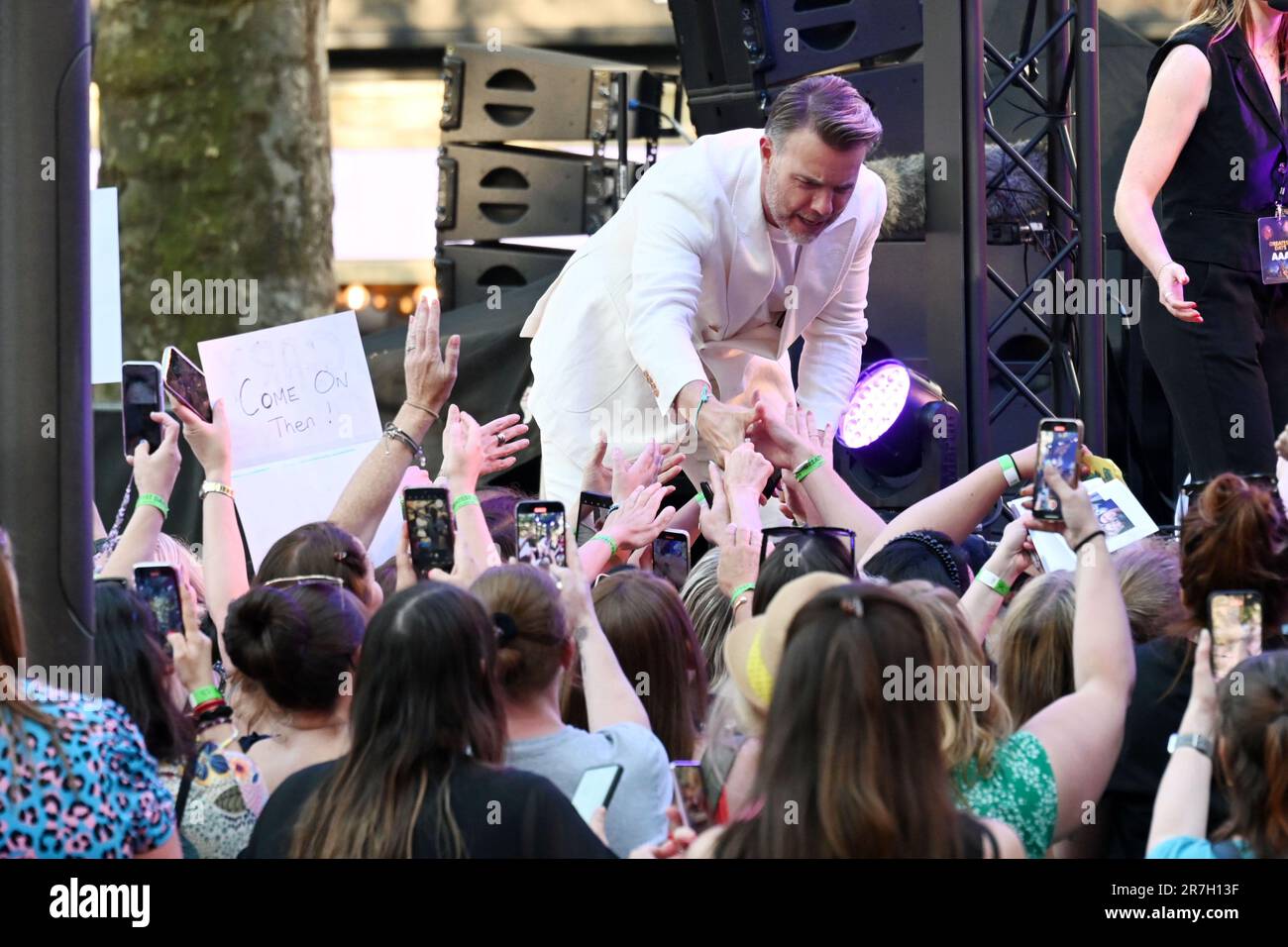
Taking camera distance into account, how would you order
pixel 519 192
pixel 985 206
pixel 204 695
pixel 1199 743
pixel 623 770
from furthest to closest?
pixel 519 192 < pixel 985 206 < pixel 204 695 < pixel 623 770 < pixel 1199 743

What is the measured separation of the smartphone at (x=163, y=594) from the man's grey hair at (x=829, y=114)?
1744 mm

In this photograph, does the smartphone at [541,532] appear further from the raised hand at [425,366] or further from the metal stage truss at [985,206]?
the metal stage truss at [985,206]

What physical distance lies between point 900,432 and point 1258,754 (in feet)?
9.00

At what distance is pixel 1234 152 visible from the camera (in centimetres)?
363

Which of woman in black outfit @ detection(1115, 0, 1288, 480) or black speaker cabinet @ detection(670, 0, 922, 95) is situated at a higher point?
black speaker cabinet @ detection(670, 0, 922, 95)

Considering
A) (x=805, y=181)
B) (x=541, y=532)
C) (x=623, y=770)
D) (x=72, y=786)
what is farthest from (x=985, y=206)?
(x=72, y=786)

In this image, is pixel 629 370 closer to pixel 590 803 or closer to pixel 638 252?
pixel 638 252

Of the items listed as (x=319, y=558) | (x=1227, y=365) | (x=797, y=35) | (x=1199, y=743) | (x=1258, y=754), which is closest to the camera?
(x=1258, y=754)

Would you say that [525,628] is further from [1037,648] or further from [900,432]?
[900,432]

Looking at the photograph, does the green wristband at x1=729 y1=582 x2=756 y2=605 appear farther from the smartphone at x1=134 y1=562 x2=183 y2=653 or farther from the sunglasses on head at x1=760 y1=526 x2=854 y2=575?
the smartphone at x1=134 y1=562 x2=183 y2=653

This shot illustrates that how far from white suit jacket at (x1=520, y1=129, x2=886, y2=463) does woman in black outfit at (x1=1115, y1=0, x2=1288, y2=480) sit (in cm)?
74

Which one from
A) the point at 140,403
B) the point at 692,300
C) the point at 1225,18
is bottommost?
the point at 140,403

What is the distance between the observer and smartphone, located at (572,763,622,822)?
2.04m

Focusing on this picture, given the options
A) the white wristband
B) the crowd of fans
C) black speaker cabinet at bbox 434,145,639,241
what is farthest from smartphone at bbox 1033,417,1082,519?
black speaker cabinet at bbox 434,145,639,241
